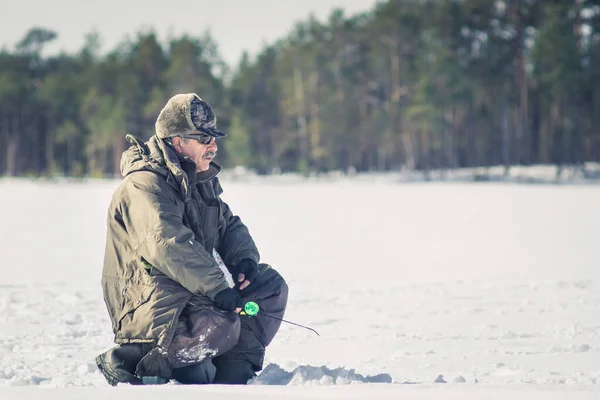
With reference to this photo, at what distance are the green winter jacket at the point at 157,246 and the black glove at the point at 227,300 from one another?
27 millimetres

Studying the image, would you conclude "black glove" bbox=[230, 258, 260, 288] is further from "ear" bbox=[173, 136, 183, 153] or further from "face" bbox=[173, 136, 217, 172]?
"ear" bbox=[173, 136, 183, 153]

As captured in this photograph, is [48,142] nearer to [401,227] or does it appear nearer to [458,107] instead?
[458,107]

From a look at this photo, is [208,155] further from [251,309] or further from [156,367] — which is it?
[156,367]

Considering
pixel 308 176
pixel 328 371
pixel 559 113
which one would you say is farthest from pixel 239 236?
pixel 559 113

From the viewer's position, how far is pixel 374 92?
6550 cm

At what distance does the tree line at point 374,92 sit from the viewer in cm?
5294

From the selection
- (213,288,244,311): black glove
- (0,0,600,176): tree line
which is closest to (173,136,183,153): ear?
(213,288,244,311): black glove

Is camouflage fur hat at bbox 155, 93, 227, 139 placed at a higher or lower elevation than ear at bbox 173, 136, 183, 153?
higher

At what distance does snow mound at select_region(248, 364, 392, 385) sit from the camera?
4.13 metres

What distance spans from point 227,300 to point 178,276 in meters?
0.25

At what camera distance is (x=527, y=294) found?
8.05 m

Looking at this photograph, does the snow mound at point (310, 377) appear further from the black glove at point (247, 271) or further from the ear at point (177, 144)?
the ear at point (177, 144)

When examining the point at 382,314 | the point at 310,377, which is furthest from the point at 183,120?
the point at 382,314

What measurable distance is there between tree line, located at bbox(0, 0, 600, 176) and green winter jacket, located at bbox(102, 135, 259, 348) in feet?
153
